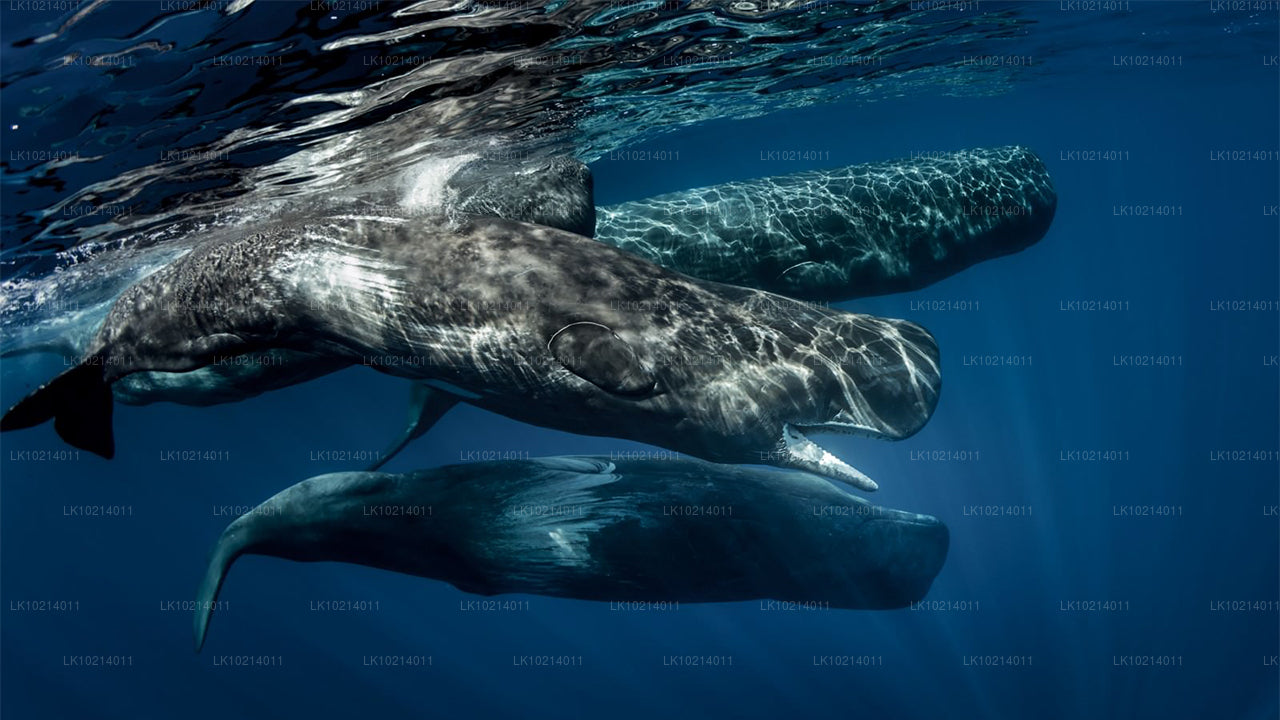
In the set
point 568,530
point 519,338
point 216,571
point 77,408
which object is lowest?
point 568,530

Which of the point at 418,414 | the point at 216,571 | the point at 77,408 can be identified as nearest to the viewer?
the point at 77,408

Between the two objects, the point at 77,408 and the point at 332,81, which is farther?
the point at 332,81

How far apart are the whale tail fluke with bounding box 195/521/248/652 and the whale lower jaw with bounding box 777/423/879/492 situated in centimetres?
709

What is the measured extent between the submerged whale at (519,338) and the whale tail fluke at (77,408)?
0.05 ft

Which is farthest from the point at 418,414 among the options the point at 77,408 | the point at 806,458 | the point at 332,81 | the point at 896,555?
the point at 896,555

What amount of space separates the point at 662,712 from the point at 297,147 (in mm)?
27952

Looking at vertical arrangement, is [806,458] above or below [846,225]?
→ below

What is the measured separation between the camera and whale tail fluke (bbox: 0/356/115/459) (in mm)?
5945

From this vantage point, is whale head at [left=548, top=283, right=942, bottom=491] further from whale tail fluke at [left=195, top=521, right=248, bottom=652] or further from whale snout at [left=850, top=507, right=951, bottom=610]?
whale tail fluke at [left=195, top=521, right=248, bottom=652]

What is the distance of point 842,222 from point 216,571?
34.2 feet

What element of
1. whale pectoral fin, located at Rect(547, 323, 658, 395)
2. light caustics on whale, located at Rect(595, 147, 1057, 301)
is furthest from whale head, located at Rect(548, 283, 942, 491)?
light caustics on whale, located at Rect(595, 147, 1057, 301)

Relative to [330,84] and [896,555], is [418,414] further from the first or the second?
[896,555]

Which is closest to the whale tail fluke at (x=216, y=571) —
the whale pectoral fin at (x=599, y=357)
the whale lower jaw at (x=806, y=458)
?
the whale pectoral fin at (x=599, y=357)

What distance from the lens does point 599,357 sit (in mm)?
5266
